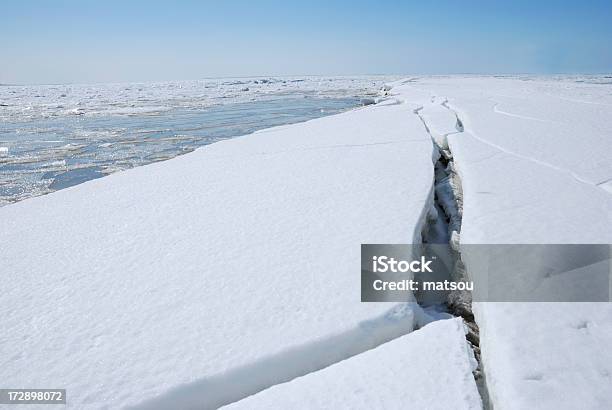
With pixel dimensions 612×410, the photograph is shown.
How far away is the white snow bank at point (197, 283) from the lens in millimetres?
1151

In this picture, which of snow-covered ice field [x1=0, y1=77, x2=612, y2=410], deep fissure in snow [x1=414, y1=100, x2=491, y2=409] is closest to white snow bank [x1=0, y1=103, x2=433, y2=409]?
snow-covered ice field [x1=0, y1=77, x2=612, y2=410]

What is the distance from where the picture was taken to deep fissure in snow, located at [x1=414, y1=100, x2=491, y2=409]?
135 cm

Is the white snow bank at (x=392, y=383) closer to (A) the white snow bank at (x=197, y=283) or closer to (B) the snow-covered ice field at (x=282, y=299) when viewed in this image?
(B) the snow-covered ice field at (x=282, y=299)

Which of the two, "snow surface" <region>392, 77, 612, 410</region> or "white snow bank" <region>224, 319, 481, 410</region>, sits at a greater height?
"snow surface" <region>392, 77, 612, 410</region>

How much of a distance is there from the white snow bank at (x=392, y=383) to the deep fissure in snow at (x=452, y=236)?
111 mm

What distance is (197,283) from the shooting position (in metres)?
1.57

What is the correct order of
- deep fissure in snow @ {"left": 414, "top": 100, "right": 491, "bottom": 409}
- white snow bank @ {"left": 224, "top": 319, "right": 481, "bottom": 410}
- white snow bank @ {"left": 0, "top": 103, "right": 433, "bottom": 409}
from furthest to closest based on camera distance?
deep fissure in snow @ {"left": 414, "top": 100, "right": 491, "bottom": 409}
white snow bank @ {"left": 0, "top": 103, "right": 433, "bottom": 409}
white snow bank @ {"left": 224, "top": 319, "right": 481, "bottom": 410}

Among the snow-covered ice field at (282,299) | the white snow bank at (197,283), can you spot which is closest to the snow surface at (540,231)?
the snow-covered ice field at (282,299)

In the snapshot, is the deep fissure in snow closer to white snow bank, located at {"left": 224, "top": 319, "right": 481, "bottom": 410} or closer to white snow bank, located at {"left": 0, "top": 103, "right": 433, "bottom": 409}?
white snow bank, located at {"left": 224, "top": 319, "right": 481, "bottom": 410}

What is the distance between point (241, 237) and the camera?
1.96 m

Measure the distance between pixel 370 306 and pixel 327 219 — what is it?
80cm

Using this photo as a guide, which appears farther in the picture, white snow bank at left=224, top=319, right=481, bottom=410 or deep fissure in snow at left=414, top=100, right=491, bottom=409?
deep fissure in snow at left=414, top=100, right=491, bottom=409

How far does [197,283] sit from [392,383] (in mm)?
885

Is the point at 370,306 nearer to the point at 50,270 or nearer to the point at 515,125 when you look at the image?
the point at 50,270
